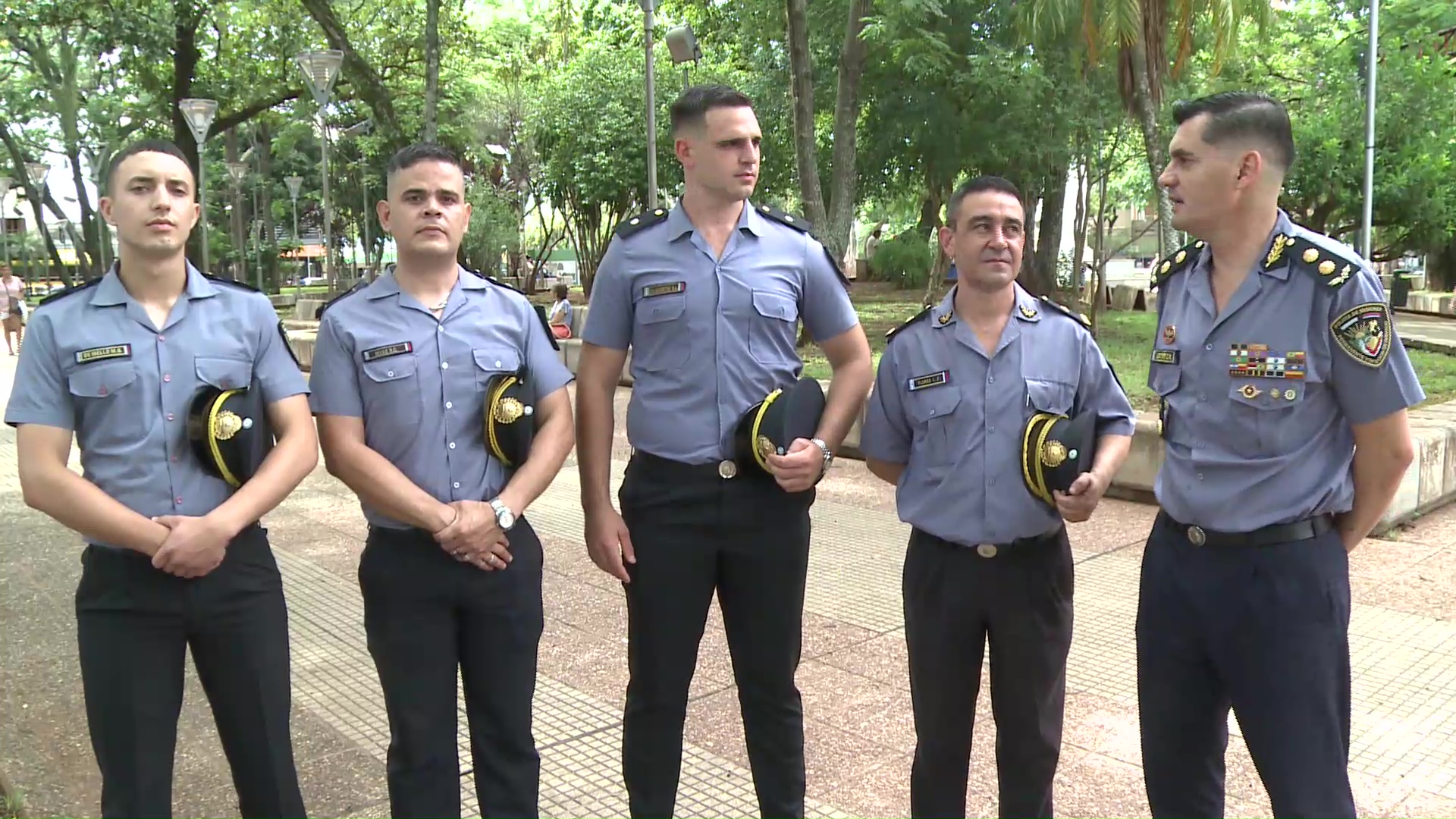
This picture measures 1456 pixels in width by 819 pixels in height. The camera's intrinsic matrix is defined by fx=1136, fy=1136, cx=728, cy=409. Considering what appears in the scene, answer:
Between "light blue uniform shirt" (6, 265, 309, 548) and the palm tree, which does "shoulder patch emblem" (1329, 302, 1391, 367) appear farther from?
the palm tree

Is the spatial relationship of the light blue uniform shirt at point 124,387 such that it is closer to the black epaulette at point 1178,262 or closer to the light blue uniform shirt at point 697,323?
the light blue uniform shirt at point 697,323

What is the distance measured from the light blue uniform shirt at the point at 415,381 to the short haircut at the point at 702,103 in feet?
2.48

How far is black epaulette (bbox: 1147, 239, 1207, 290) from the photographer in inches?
108

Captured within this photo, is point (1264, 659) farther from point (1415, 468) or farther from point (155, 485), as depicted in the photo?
point (1415, 468)

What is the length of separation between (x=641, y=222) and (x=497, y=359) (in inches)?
22.6

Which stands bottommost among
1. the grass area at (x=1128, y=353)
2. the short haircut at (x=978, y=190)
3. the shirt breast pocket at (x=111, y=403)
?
the grass area at (x=1128, y=353)

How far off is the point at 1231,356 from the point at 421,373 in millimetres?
1916

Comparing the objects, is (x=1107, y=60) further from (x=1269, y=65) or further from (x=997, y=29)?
(x=1269, y=65)

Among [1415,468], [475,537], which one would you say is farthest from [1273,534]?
[1415,468]

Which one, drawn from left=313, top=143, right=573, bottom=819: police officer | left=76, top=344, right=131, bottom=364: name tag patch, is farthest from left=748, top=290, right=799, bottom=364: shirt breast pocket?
left=76, top=344, right=131, bottom=364: name tag patch

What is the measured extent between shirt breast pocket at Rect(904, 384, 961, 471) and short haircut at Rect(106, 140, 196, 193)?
1860 mm

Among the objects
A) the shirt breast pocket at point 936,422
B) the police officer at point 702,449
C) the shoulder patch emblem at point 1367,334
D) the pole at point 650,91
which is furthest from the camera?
the pole at point 650,91

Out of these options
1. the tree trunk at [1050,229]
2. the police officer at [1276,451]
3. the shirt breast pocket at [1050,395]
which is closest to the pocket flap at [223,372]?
the shirt breast pocket at [1050,395]

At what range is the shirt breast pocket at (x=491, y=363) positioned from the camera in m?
2.91
